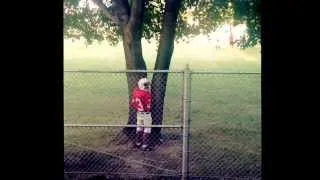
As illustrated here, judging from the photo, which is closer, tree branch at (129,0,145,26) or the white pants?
the white pants

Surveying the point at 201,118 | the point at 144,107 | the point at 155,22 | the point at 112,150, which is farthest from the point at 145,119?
the point at 201,118

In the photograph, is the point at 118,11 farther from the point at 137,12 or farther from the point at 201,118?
the point at 201,118

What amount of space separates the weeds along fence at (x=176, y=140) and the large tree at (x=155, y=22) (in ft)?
2.39

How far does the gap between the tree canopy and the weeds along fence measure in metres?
1.69

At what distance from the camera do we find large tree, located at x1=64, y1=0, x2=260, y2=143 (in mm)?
9219

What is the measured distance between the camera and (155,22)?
11.0 m

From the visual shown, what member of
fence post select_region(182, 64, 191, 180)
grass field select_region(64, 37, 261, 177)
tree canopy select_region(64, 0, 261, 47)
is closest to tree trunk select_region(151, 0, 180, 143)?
grass field select_region(64, 37, 261, 177)

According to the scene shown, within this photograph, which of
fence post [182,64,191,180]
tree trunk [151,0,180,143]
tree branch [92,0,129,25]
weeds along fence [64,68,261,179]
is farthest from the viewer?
tree branch [92,0,129,25]

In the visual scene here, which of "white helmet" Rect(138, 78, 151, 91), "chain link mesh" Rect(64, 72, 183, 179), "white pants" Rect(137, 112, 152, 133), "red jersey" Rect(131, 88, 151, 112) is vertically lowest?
"chain link mesh" Rect(64, 72, 183, 179)

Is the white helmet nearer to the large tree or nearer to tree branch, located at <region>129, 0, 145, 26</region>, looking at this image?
the large tree

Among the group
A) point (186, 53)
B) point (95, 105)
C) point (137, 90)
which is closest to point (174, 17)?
point (137, 90)
